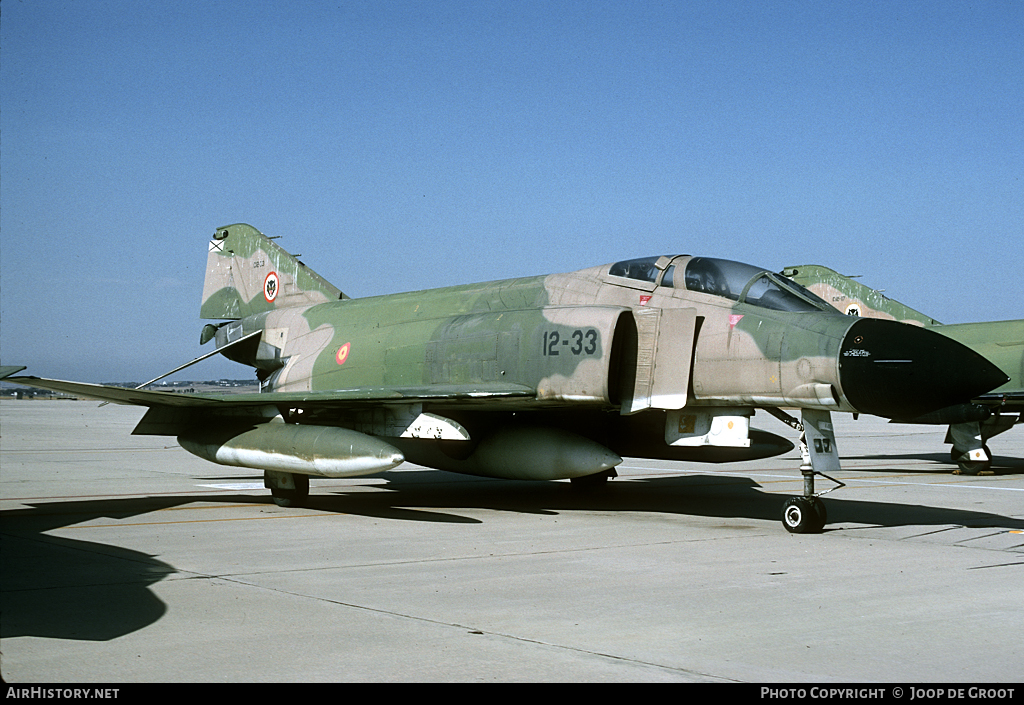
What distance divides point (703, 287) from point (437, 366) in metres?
3.31

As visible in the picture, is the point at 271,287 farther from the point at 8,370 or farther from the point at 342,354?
the point at 8,370

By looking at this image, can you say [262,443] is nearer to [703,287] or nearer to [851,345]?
[703,287]

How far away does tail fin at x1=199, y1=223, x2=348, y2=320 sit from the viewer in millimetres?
15117

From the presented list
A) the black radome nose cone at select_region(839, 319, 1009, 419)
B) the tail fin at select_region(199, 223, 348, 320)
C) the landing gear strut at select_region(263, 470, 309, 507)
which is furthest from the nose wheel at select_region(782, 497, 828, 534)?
the tail fin at select_region(199, 223, 348, 320)

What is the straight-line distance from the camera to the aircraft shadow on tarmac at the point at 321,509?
543 centimetres

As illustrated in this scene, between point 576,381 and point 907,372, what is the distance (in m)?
3.16

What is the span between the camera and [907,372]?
831 cm

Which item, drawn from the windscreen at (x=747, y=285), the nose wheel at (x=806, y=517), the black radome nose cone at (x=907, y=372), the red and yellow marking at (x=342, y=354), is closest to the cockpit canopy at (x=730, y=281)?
the windscreen at (x=747, y=285)


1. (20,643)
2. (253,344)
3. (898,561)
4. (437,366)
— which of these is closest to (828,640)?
(898,561)

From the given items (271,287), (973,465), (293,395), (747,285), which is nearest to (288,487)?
(293,395)

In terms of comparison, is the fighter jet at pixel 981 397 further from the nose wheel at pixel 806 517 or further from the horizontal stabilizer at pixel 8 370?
the horizontal stabilizer at pixel 8 370

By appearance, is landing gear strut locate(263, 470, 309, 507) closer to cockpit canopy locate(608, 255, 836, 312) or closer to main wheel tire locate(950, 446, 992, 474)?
cockpit canopy locate(608, 255, 836, 312)

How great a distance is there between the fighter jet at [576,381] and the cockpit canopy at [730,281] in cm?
2

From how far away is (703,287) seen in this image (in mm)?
9977
